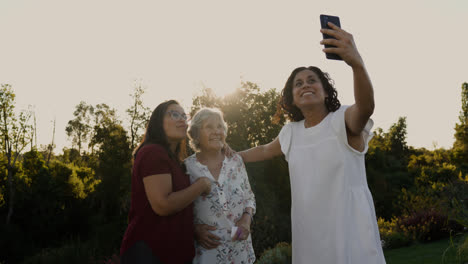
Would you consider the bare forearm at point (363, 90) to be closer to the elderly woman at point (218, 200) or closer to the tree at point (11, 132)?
the elderly woman at point (218, 200)

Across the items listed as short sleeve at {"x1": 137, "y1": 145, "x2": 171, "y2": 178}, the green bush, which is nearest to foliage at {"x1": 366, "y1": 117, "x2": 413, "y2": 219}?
Answer: the green bush

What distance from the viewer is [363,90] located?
1891 millimetres

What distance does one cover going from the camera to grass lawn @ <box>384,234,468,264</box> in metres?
6.55

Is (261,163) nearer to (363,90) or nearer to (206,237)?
(206,237)

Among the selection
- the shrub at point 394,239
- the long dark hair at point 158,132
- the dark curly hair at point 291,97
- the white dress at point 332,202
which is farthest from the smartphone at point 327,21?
the shrub at point 394,239

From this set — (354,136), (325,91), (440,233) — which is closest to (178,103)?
(325,91)

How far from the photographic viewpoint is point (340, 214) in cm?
213

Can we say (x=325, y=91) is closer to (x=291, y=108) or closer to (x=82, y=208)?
(x=291, y=108)

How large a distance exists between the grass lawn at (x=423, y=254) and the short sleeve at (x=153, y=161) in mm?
5662

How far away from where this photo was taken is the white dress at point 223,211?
2454mm

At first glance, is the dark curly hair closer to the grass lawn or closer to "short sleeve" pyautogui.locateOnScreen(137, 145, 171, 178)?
"short sleeve" pyautogui.locateOnScreen(137, 145, 171, 178)

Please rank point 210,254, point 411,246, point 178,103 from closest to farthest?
1. point 210,254
2. point 178,103
3. point 411,246

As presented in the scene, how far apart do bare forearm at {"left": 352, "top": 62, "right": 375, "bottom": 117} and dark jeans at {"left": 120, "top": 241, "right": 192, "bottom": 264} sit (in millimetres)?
1460

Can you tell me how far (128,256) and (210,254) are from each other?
0.56 m
